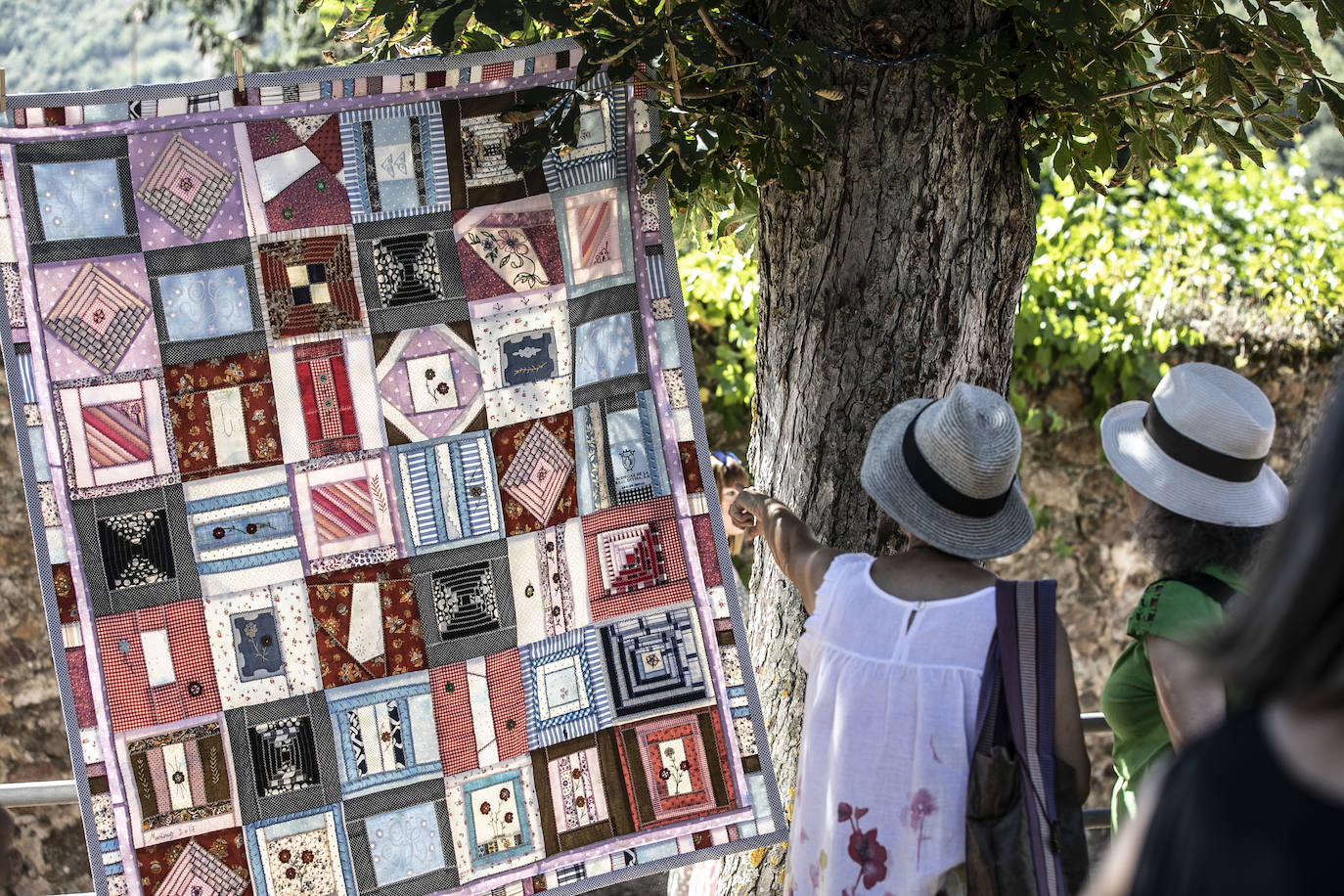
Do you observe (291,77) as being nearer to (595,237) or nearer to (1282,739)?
(595,237)

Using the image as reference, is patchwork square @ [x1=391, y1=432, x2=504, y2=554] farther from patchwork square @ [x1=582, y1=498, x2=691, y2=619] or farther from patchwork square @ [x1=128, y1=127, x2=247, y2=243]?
patchwork square @ [x1=128, y1=127, x2=247, y2=243]

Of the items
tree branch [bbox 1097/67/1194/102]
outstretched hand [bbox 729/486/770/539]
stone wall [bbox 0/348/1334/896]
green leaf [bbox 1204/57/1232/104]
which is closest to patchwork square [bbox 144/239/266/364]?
outstretched hand [bbox 729/486/770/539]

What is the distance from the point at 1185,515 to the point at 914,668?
0.54 meters

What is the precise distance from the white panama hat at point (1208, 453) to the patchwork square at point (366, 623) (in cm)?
139

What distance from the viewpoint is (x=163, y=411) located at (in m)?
2.11

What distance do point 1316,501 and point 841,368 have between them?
1751 millimetres

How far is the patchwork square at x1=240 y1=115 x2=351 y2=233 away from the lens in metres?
2.12

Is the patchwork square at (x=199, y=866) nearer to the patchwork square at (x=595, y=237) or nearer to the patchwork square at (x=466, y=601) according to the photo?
the patchwork square at (x=466, y=601)

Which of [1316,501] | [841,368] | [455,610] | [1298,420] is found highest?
[1316,501]

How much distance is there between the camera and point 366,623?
2.19m

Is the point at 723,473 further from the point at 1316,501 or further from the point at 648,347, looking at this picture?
the point at 1316,501

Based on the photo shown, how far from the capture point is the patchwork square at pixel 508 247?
2.23 metres

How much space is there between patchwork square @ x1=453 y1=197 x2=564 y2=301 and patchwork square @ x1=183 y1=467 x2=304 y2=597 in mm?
558

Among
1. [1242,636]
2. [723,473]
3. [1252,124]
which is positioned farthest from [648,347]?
[1242,636]
